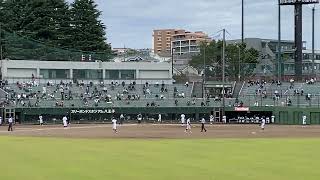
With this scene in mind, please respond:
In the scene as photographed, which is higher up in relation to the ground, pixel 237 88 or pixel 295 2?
pixel 295 2

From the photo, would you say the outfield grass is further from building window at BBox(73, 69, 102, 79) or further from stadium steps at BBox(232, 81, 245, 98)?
building window at BBox(73, 69, 102, 79)

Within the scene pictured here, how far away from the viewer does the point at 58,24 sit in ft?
349

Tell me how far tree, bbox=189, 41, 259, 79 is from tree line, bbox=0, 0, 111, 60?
18746mm

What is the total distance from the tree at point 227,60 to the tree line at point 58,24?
18746 mm

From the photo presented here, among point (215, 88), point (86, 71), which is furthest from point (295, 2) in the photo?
point (86, 71)

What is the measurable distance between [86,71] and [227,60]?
29475mm

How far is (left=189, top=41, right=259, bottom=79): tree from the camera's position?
100m

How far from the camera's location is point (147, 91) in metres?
83.3

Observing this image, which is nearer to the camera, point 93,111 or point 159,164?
point 159,164

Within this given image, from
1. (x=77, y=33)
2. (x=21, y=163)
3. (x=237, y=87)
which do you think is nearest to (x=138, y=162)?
(x=21, y=163)

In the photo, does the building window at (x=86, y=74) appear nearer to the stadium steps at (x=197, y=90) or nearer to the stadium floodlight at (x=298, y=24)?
the stadium steps at (x=197, y=90)

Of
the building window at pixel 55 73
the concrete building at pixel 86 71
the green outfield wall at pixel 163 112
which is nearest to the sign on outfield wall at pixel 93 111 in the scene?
the green outfield wall at pixel 163 112

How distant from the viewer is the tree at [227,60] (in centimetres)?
10006

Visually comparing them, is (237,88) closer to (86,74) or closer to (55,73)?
(86,74)
